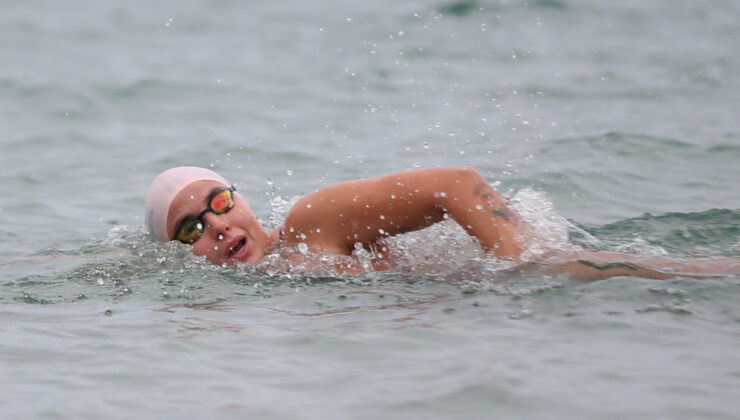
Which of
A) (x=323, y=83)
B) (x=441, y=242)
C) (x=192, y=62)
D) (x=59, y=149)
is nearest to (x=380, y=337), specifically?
(x=441, y=242)

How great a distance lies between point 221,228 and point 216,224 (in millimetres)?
40

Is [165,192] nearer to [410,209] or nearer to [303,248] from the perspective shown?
[303,248]

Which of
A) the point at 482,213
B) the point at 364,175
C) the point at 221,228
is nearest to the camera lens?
the point at 482,213

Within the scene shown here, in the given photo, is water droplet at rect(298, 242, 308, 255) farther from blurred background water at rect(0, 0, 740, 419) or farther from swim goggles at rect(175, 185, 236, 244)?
swim goggles at rect(175, 185, 236, 244)

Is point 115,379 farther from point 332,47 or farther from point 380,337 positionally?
point 332,47

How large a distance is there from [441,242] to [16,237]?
3951 millimetres

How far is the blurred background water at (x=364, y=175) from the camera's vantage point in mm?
3895

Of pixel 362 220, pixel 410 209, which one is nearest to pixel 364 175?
pixel 362 220

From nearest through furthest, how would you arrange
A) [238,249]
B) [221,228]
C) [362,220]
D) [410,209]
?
[410,209], [362,220], [221,228], [238,249]

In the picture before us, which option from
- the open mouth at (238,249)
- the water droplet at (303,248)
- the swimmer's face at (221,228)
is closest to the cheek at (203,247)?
the swimmer's face at (221,228)

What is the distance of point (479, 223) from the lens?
5.18 metres

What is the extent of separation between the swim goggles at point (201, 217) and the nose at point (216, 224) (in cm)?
3

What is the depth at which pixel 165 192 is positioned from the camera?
5.93 metres

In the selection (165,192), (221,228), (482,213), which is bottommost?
(221,228)
